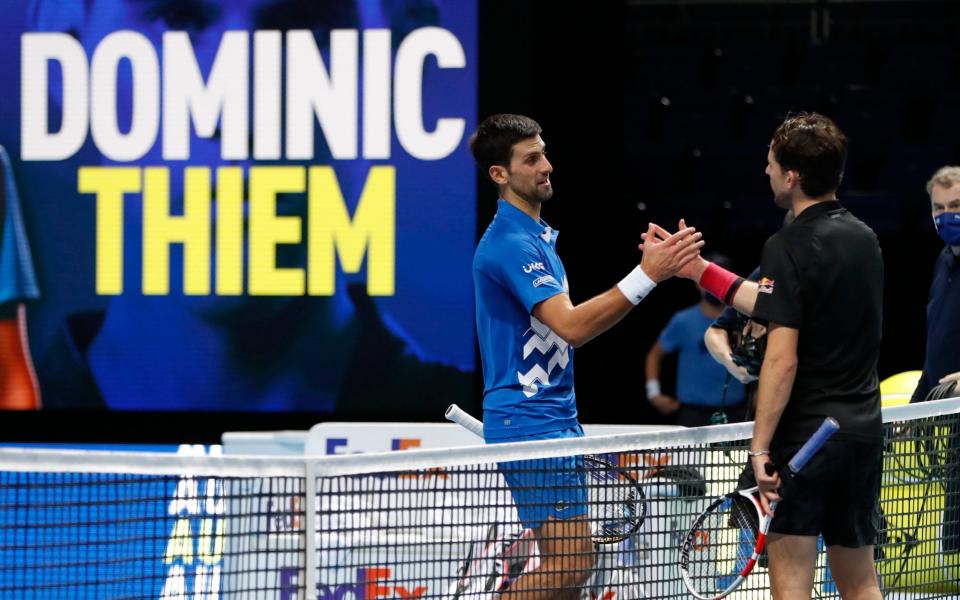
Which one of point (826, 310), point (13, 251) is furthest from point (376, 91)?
point (826, 310)

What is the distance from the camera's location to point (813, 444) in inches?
157

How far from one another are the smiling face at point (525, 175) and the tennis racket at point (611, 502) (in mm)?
761

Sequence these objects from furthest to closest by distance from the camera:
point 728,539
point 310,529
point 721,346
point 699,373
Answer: point 699,373
point 721,346
point 728,539
point 310,529

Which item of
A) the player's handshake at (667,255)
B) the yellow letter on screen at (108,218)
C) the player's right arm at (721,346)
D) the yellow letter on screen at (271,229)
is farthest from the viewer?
the yellow letter on screen at (108,218)

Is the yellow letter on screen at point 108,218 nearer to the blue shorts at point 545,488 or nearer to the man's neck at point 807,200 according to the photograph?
the blue shorts at point 545,488

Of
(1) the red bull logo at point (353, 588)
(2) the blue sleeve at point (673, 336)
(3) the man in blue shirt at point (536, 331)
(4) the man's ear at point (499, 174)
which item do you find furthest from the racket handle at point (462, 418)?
(2) the blue sleeve at point (673, 336)

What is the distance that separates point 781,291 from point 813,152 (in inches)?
15.3

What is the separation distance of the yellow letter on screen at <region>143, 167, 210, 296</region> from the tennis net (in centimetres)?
438

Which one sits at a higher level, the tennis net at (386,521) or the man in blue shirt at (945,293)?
the man in blue shirt at (945,293)

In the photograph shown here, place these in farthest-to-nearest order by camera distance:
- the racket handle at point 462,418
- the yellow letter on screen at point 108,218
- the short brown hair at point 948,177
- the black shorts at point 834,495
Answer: the yellow letter on screen at point 108,218 < the short brown hair at point 948,177 < the racket handle at point 462,418 < the black shorts at point 834,495

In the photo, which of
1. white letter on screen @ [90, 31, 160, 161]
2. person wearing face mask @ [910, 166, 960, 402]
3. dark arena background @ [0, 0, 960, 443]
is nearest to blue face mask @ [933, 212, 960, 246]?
person wearing face mask @ [910, 166, 960, 402]

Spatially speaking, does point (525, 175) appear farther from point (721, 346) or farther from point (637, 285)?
point (721, 346)

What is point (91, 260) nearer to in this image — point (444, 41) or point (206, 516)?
point (444, 41)

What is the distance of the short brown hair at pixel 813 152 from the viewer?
13.5 feet
